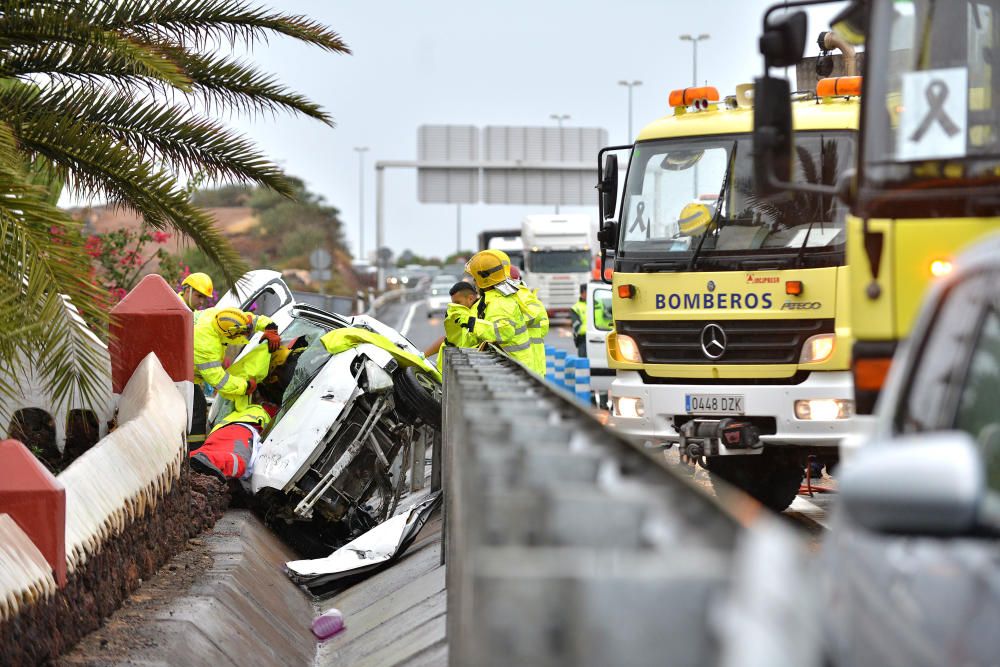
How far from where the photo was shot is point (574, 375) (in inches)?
746

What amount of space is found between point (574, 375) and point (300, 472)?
25.9ft

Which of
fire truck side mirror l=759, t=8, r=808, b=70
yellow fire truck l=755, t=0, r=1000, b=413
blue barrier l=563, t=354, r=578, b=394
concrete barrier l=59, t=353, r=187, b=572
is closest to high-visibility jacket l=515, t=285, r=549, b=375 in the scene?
concrete barrier l=59, t=353, r=187, b=572

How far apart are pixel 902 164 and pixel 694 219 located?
520cm

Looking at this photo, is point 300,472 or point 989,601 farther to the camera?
point 300,472

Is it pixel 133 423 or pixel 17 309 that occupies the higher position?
pixel 17 309

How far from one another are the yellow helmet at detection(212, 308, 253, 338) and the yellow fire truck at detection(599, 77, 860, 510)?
293cm

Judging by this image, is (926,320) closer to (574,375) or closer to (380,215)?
(574,375)

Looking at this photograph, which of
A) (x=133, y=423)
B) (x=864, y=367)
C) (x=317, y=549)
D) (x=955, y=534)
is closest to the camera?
(x=955, y=534)

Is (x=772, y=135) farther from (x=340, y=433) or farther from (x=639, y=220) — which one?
(x=340, y=433)

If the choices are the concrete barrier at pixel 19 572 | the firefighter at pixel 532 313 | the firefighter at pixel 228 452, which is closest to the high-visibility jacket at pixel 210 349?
the firefighter at pixel 228 452

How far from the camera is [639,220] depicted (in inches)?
465

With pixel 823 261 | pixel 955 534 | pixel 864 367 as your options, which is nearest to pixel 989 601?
pixel 955 534

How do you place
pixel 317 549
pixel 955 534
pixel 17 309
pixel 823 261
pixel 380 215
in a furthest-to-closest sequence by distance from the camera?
1. pixel 380 215
2. pixel 317 549
3. pixel 823 261
4. pixel 17 309
5. pixel 955 534

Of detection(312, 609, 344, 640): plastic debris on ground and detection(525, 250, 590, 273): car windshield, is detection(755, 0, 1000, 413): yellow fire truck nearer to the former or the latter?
detection(312, 609, 344, 640): plastic debris on ground
